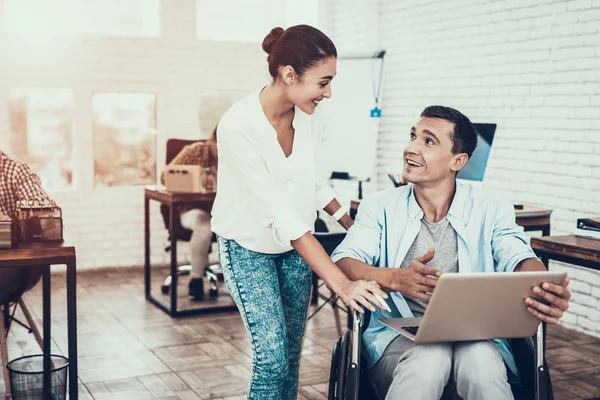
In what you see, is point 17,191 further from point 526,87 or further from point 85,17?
point 526,87

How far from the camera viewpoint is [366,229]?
249 cm

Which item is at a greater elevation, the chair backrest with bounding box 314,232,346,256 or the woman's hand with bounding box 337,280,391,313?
the woman's hand with bounding box 337,280,391,313

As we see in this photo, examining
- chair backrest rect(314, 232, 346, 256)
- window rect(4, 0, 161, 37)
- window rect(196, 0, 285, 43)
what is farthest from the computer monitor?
window rect(4, 0, 161, 37)

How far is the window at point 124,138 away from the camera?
20.3 feet

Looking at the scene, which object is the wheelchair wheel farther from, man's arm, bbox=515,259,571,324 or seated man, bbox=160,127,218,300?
seated man, bbox=160,127,218,300

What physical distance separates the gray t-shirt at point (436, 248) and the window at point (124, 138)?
4.21 m

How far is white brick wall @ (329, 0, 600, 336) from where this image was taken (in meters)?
4.59

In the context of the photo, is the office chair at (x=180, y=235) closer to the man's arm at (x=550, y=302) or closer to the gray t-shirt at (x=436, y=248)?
the gray t-shirt at (x=436, y=248)

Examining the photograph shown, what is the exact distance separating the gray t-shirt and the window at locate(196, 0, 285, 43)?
4438mm

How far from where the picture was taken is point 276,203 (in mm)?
2311

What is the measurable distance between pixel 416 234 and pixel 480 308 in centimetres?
48

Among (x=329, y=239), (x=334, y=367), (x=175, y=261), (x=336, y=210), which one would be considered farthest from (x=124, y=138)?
(x=334, y=367)

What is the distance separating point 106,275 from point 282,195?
13.2 feet

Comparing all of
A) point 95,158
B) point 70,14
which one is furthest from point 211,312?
point 70,14
